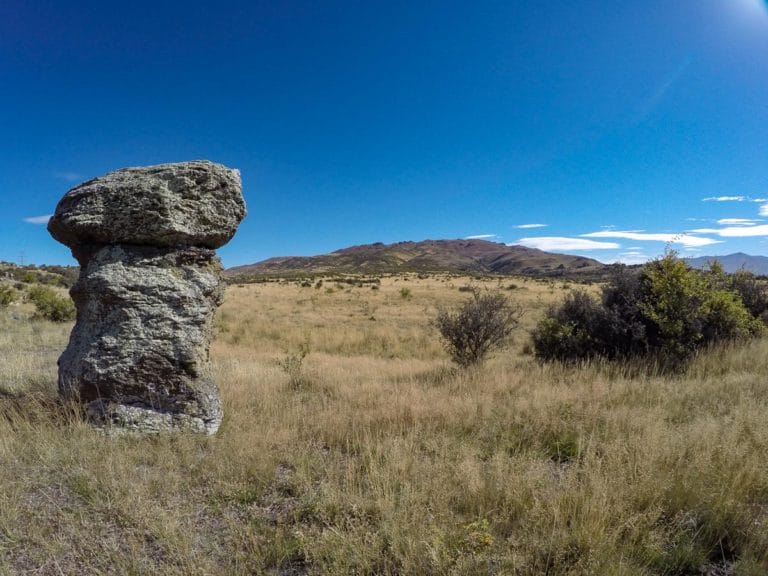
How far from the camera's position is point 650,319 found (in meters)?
8.22

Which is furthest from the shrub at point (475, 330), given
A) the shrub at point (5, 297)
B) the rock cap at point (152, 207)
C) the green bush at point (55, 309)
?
the shrub at point (5, 297)

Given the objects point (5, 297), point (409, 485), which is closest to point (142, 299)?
point (409, 485)

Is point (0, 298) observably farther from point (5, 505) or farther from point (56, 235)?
point (5, 505)

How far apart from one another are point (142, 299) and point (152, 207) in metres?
1.07

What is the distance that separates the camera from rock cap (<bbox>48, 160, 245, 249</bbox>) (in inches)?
192

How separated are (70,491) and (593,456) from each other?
4575 millimetres

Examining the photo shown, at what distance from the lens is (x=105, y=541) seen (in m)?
2.91

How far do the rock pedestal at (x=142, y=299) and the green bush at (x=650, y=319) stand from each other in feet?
23.0

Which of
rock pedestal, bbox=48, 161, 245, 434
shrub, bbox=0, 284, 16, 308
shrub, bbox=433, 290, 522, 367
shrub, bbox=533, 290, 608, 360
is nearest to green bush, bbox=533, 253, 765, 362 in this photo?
shrub, bbox=533, 290, 608, 360

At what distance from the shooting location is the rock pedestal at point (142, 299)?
4754 mm

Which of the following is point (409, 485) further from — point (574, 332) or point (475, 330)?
point (574, 332)

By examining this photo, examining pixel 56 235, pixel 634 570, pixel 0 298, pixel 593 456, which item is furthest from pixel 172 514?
pixel 0 298

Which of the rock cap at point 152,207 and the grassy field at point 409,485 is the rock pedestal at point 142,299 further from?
the grassy field at point 409,485

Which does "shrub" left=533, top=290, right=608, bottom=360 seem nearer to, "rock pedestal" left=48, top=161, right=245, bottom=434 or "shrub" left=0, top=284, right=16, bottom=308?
"rock pedestal" left=48, top=161, right=245, bottom=434
